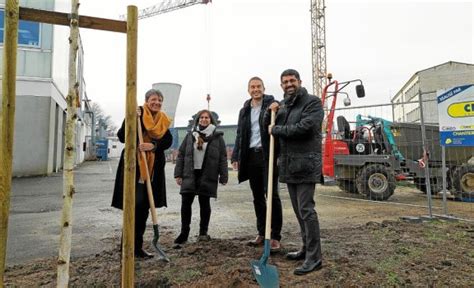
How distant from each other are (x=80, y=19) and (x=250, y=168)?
2.42 meters

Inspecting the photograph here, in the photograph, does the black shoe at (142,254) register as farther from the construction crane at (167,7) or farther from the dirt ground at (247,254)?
the construction crane at (167,7)

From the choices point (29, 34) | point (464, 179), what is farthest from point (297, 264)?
point (29, 34)

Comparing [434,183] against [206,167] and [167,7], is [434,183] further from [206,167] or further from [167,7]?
[167,7]

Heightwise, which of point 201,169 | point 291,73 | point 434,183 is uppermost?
point 291,73

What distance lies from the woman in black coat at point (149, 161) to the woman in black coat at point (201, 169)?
561 millimetres

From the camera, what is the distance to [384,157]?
27.1 ft

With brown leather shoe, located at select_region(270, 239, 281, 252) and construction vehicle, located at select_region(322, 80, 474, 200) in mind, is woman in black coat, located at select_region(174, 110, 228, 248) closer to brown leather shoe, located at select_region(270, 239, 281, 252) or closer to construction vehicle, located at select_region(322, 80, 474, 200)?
brown leather shoe, located at select_region(270, 239, 281, 252)

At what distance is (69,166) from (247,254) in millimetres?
2075

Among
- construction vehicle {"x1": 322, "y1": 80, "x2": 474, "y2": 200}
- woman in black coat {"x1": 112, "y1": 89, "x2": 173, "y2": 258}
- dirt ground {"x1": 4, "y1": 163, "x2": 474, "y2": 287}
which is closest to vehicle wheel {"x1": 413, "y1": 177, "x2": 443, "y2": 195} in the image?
construction vehicle {"x1": 322, "y1": 80, "x2": 474, "y2": 200}

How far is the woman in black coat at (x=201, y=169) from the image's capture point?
4094mm

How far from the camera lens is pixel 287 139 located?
10.9ft

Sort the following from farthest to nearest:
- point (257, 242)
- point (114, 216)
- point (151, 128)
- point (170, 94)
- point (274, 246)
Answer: point (170, 94), point (114, 216), point (257, 242), point (274, 246), point (151, 128)

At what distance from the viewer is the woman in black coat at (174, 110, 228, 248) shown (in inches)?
161

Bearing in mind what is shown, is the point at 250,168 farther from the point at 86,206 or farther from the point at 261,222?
the point at 86,206
